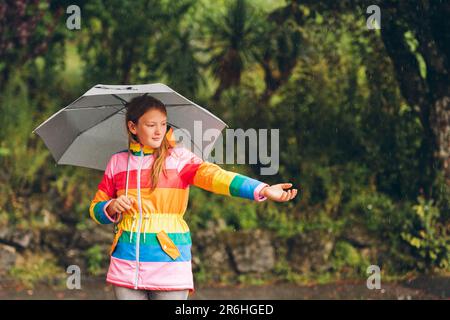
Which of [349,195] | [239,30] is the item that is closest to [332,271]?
[349,195]

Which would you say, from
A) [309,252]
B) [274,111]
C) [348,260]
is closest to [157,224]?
[309,252]

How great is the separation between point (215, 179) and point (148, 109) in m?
0.47

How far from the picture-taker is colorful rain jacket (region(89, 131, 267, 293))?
13.7 feet

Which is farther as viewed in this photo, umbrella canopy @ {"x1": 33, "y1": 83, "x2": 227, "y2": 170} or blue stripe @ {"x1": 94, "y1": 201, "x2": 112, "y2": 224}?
umbrella canopy @ {"x1": 33, "y1": 83, "x2": 227, "y2": 170}

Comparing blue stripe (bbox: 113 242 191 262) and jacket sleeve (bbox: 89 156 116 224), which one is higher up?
jacket sleeve (bbox: 89 156 116 224)

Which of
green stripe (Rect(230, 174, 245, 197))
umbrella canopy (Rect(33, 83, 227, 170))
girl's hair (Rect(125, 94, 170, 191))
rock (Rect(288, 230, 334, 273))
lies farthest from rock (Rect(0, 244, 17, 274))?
green stripe (Rect(230, 174, 245, 197))

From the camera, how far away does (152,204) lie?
4.21m

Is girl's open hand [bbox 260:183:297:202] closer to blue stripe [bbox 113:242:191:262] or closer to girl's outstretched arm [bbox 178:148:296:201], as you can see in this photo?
girl's outstretched arm [bbox 178:148:296:201]

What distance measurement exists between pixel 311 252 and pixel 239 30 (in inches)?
113

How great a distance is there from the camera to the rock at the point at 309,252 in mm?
9562

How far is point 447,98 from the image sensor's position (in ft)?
30.0

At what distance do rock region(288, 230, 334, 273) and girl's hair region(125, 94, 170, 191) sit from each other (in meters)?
5.48

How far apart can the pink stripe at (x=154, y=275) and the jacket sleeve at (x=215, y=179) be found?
404 mm
